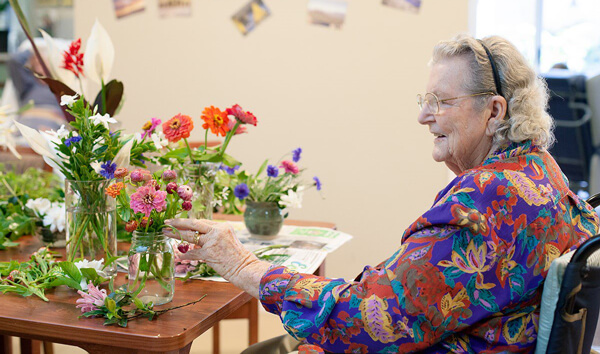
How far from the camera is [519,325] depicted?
3.75 ft

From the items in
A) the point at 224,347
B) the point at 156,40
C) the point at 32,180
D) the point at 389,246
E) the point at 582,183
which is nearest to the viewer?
the point at 32,180

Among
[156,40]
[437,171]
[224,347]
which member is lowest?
[224,347]

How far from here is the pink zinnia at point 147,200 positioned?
46.6 inches

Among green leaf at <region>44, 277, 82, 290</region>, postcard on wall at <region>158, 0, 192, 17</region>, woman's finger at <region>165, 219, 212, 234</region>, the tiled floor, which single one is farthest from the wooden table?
postcard on wall at <region>158, 0, 192, 17</region>

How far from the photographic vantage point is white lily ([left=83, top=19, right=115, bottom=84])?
1.68m

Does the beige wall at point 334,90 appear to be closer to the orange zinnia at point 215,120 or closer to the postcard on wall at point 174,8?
the postcard on wall at point 174,8

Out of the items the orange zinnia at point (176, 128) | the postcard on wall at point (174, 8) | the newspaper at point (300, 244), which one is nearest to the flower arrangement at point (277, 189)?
the newspaper at point (300, 244)

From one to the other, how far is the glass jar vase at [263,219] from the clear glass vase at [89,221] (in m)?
0.54

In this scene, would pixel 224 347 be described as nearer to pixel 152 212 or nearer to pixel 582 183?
pixel 152 212

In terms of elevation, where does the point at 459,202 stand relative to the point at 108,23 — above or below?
below

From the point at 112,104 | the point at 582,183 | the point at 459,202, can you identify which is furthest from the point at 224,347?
the point at 582,183

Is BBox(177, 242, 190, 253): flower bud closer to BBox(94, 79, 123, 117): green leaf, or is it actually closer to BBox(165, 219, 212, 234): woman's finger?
BBox(165, 219, 212, 234): woman's finger

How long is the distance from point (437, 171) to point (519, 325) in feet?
6.92

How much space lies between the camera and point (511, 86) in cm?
129
